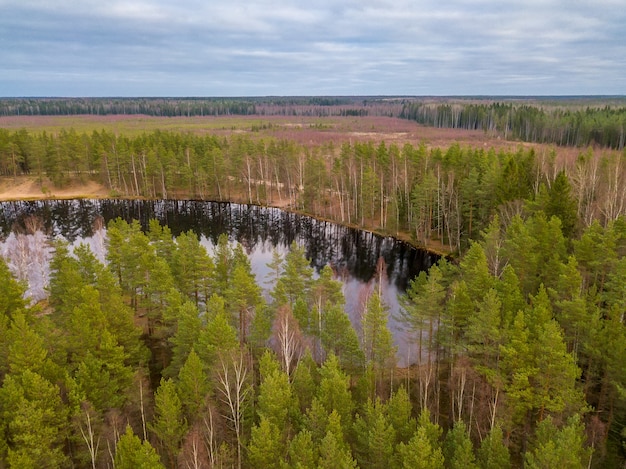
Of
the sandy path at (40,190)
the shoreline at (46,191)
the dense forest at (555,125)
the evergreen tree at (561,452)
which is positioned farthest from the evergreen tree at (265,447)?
the dense forest at (555,125)

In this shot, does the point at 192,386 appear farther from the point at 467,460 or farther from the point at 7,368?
the point at 467,460

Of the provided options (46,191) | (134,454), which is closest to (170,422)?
A: (134,454)

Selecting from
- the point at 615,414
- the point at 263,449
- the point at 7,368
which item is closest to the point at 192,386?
the point at 263,449

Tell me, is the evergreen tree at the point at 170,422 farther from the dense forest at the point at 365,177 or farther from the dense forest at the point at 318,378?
the dense forest at the point at 365,177

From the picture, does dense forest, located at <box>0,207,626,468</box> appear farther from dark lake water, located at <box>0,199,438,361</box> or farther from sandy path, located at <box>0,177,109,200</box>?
sandy path, located at <box>0,177,109,200</box>

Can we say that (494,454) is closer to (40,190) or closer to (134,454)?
(134,454)

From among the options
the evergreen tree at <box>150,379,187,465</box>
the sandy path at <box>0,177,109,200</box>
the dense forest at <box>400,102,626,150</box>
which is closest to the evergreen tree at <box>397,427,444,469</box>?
the evergreen tree at <box>150,379,187,465</box>
